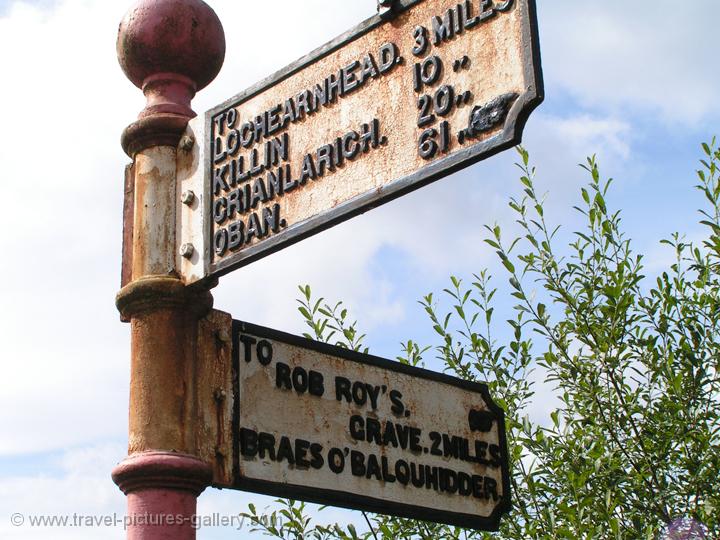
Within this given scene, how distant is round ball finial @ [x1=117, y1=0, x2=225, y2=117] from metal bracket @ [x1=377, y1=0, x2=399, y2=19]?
0.89 m

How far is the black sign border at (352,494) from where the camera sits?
3289 mm

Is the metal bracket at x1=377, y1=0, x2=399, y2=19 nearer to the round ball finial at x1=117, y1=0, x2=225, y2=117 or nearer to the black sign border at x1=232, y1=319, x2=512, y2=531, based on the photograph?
the round ball finial at x1=117, y1=0, x2=225, y2=117

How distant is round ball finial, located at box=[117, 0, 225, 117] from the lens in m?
3.75

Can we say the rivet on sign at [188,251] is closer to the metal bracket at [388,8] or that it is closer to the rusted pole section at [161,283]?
the rusted pole section at [161,283]

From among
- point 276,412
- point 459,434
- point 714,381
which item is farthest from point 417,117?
point 714,381

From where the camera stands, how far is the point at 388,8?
3051 mm

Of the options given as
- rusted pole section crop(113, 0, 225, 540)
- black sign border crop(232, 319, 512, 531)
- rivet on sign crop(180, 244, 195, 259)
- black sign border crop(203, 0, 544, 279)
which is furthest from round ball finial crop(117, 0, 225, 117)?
black sign border crop(232, 319, 512, 531)

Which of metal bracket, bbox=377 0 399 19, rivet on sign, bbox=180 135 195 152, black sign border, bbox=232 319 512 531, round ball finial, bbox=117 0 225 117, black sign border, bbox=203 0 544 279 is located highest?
round ball finial, bbox=117 0 225 117

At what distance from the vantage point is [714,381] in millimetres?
6852

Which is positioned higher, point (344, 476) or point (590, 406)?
point (590, 406)

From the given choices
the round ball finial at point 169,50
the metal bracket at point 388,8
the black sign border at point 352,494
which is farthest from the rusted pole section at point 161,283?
the metal bracket at point 388,8

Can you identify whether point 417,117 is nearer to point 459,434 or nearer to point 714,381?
point 459,434

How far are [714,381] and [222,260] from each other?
4389 millimetres

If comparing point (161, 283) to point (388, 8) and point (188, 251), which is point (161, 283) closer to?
point (188, 251)
